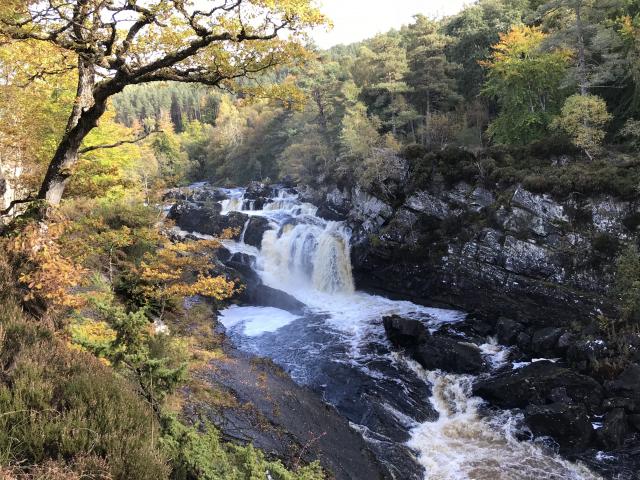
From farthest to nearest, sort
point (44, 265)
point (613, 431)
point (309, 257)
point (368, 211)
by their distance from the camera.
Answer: point (309, 257) < point (368, 211) < point (613, 431) < point (44, 265)

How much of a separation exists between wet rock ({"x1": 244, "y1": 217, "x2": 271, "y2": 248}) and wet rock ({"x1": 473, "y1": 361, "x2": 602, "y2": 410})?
1980 centimetres

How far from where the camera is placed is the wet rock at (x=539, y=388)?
1276 centimetres

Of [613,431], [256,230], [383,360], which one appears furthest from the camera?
[256,230]

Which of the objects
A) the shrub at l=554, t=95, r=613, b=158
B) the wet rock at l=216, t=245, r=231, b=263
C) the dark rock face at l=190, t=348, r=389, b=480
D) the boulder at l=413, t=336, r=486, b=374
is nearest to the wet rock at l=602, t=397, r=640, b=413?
the boulder at l=413, t=336, r=486, b=374

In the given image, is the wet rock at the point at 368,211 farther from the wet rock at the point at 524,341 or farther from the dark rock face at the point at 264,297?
the wet rock at the point at 524,341

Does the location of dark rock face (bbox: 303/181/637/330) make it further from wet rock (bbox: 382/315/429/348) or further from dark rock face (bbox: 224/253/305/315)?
dark rock face (bbox: 224/253/305/315)

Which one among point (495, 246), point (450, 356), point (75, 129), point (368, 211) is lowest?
point (450, 356)

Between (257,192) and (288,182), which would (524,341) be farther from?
(288,182)

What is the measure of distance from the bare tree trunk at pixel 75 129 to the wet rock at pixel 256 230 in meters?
22.5

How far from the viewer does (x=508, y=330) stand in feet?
57.4

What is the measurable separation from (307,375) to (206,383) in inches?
259

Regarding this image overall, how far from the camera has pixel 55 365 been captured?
518 centimetres

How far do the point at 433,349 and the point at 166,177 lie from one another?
14111mm

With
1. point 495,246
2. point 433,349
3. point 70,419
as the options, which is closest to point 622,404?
point 433,349
